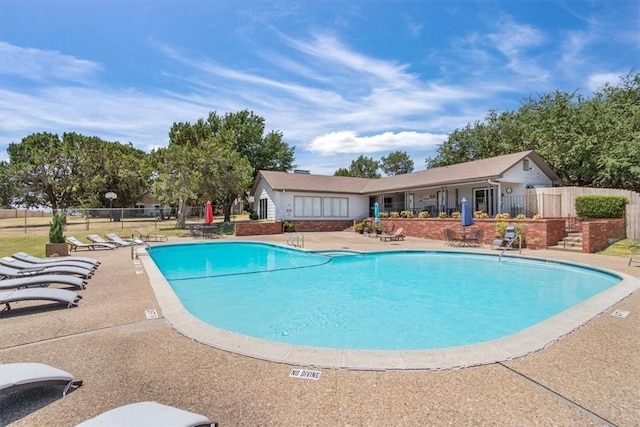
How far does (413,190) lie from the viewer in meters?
26.5

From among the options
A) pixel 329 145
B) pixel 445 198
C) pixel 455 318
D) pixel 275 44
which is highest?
pixel 329 145

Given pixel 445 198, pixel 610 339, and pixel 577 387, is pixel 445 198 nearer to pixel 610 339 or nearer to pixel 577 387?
pixel 610 339

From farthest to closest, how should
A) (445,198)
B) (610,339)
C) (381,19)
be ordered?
(445,198) → (381,19) → (610,339)

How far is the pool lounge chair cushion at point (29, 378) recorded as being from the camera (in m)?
2.94

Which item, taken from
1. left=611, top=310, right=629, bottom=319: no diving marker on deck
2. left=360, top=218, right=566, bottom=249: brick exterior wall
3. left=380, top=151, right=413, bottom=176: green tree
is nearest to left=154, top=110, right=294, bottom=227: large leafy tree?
left=360, top=218, right=566, bottom=249: brick exterior wall

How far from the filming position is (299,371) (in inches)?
144

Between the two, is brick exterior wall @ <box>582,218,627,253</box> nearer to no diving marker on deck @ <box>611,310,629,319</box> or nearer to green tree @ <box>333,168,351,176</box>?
no diving marker on deck @ <box>611,310,629,319</box>

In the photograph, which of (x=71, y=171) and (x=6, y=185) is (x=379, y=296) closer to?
(x=71, y=171)

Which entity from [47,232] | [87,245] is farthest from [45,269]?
[47,232]

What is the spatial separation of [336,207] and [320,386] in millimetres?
26030

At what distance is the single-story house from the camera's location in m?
20.4

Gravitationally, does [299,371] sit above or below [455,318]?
above

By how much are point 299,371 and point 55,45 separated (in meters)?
15.0

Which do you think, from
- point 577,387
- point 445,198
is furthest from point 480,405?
point 445,198
